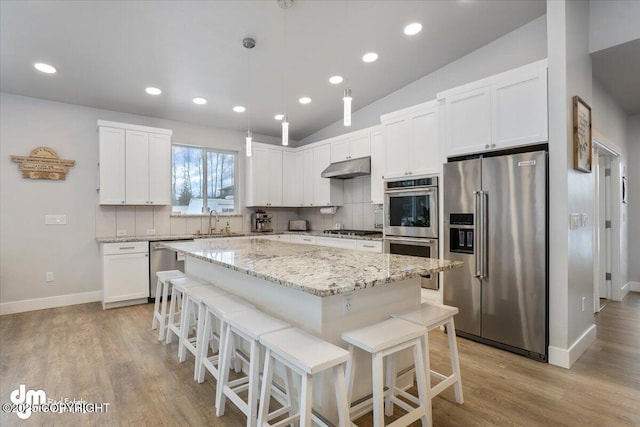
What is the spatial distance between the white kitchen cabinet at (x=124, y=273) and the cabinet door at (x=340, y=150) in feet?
9.98

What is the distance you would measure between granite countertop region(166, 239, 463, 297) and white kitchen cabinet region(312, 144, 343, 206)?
104 inches

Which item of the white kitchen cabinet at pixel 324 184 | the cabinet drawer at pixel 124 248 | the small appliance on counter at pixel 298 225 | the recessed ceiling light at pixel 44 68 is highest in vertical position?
the recessed ceiling light at pixel 44 68

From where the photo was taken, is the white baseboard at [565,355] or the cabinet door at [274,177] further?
the cabinet door at [274,177]

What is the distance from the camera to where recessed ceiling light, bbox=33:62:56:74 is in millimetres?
3345

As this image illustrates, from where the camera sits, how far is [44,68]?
135 inches

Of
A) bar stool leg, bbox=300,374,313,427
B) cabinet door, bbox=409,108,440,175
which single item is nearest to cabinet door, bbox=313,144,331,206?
cabinet door, bbox=409,108,440,175

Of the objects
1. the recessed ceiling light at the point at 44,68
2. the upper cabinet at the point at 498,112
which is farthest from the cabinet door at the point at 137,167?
the upper cabinet at the point at 498,112

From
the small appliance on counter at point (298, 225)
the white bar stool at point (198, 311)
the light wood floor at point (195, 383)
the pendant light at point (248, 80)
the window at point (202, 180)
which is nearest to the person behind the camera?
the light wood floor at point (195, 383)

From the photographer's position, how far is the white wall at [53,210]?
3.92 metres

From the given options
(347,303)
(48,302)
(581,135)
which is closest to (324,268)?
(347,303)

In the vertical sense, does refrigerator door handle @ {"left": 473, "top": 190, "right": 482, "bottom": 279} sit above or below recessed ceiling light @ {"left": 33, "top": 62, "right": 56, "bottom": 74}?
below

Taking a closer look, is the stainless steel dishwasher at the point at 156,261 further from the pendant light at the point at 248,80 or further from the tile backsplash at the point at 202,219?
the pendant light at the point at 248,80

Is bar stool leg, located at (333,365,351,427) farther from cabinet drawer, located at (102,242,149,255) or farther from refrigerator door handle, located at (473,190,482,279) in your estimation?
cabinet drawer, located at (102,242,149,255)

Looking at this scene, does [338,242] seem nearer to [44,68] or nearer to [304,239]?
[304,239]
